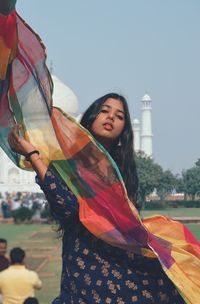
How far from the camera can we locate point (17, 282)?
596cm

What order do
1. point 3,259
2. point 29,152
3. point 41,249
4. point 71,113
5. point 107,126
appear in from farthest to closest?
1. point 71,113
2. point 41,249
3. point 3,259
4. point 107,126
5. point 29,152

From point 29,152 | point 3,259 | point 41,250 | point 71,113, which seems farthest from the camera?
point 71,113

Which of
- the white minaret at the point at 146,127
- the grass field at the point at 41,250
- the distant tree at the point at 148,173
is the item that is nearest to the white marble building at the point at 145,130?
the white minaret at the point at 146,127

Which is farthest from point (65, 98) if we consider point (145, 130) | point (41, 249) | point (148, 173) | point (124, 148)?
point (124, 148)

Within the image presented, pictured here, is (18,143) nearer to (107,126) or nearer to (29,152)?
(29,152)

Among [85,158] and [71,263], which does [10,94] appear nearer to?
[85,158]

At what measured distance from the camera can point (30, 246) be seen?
15.1 meters

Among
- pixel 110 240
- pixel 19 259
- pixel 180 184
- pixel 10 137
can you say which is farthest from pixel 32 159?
pixel 180 184

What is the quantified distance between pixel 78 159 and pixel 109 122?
0.52 feet

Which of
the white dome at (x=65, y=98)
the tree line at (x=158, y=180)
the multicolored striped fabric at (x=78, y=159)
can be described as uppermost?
the white dome at (x=65, y=98)

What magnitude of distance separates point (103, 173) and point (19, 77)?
0.36 m

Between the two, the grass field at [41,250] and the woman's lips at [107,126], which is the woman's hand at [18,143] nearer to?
the woman's lips at [107,126]

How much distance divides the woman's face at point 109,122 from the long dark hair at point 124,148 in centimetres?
2

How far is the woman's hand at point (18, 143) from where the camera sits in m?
2.60
